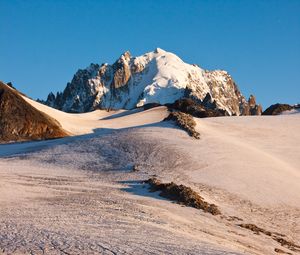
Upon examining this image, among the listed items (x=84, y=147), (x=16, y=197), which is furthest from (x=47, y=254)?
(x=84, y=147)

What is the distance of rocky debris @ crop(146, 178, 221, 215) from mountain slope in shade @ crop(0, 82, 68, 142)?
157ft

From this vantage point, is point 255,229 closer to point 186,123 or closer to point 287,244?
point 287,244

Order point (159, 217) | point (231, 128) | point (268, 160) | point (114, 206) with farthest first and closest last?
1. point (231, 128)
2. point (268, 160)
3. point (114, 206)
4. point (159, 217)

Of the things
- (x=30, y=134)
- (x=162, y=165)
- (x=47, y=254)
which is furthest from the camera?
(x=30, y=134)

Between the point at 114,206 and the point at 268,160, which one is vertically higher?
the point at 268,160

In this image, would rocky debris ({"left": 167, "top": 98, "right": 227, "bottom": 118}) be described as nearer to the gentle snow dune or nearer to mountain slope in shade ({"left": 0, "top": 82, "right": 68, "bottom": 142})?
the gentle snow dune

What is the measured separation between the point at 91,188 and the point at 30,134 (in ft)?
161

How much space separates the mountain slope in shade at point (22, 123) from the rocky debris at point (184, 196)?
48.0 m

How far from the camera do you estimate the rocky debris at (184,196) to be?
23484mm

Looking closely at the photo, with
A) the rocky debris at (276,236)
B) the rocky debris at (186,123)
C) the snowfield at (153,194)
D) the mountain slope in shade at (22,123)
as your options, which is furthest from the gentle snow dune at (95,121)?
the rocky debris at (276,236)

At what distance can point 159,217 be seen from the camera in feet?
64.8

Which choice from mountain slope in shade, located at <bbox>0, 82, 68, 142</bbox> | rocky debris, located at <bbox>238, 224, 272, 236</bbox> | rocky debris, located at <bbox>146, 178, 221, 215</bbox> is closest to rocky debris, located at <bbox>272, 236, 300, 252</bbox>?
rocky debris, located at <bbox>238, 224, 272, 236</bbox>

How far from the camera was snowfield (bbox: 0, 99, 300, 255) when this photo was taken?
15625 millimetres

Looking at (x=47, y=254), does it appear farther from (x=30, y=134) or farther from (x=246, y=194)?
(x=30, y=134)
